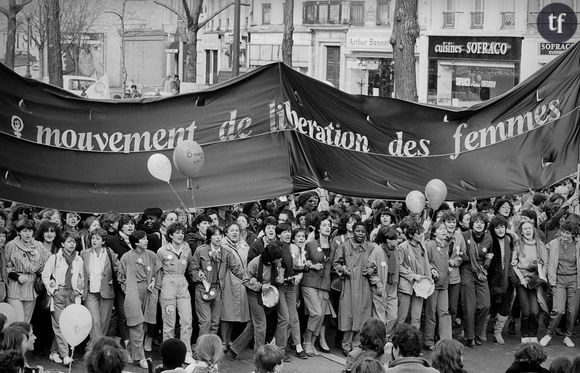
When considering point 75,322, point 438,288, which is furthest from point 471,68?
point 75,322

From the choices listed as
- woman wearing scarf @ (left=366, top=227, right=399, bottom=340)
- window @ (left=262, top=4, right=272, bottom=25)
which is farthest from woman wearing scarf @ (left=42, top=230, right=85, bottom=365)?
window @ (left=262, top=4, right=272, bottom=25)

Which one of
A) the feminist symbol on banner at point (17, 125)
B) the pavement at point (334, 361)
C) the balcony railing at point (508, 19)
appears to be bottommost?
the pavement at point (334, 361)

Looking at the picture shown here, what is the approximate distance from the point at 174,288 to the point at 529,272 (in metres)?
4.63

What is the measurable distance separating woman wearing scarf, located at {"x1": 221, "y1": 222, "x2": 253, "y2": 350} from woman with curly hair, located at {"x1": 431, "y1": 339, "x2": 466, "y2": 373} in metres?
4.54

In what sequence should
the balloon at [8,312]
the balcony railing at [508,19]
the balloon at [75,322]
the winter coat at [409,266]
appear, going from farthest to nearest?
1. the balcony railing at [508,19]
2. the winter coat at [409,266]
3. the balloon at [8,312]
4. the balloon at [75,322]

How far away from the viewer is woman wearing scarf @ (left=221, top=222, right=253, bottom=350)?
1170cm

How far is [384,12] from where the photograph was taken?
5153 cm

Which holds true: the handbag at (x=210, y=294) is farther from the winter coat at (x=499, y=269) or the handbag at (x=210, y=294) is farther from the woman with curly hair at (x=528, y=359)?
the woman with curly hair at (x=528, y=359)

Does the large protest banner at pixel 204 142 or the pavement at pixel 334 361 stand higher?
the large protest banner at pixel 204 142

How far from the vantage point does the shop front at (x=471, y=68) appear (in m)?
45.7

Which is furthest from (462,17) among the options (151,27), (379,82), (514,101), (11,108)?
(11,108)

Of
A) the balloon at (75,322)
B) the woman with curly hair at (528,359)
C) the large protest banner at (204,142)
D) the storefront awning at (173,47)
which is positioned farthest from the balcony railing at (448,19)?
the woman with curly hair at (528,359)

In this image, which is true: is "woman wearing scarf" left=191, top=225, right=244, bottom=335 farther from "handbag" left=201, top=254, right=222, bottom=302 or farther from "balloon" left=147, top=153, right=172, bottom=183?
"balloon" left=147, top=153, right=172, bottom=183

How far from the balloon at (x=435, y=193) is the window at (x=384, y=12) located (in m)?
39.6
